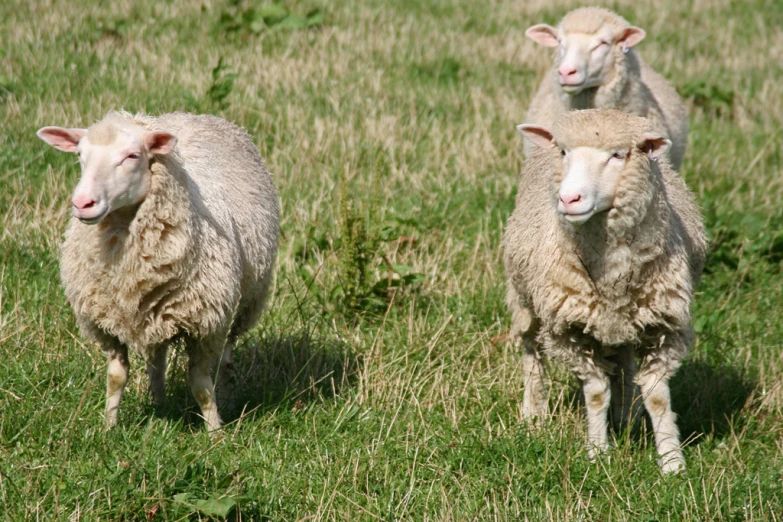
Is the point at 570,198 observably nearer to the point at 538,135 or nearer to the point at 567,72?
the point at 538,135

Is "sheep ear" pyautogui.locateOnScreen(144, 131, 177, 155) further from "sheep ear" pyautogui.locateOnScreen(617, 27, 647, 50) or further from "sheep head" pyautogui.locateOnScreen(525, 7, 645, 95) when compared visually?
"sheep ear" pyautogui.locateOnScreen(617, 27, 647, 50)

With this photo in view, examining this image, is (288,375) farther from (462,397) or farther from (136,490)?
(136,490)

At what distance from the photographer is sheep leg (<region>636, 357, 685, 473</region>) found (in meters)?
3.78

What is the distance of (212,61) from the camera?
7668mm

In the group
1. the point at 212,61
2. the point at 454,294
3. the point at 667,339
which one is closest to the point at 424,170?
the point at 454,294

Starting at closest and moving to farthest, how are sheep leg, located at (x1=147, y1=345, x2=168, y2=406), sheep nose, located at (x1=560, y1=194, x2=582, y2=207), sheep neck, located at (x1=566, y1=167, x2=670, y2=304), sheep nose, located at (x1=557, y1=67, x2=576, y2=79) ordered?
1. sheep nose, located at (x1=560, y1=194, x2=582, y2=207)
2. sheep neck, located at (x1=566, y1=167, x2=670, y2=304)
3. sheep leg, located at (x1=147, y1=345, x2=168, y2=406)
4. sheep nose, located at (x1=557, y1=67, x2=576, y2=79)

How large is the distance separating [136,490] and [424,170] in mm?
3757

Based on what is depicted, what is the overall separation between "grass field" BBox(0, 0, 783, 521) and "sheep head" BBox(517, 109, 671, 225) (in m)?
0.93

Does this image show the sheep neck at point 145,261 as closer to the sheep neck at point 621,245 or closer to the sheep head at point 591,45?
the sheep neck at point 621,245

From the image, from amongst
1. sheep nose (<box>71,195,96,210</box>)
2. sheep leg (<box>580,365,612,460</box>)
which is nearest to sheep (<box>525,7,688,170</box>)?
sheep leg (<box>580,365,612,460</box>)

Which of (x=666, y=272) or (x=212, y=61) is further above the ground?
(x=666, y=272)

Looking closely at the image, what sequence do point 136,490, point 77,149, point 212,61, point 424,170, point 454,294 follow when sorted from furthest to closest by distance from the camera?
point 212,61, point 424,170, point 454,294, point 77,149, point 136,490

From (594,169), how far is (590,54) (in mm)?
2561

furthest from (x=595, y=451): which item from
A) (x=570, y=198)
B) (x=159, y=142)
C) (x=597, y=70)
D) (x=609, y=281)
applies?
(x=597, y=70)
